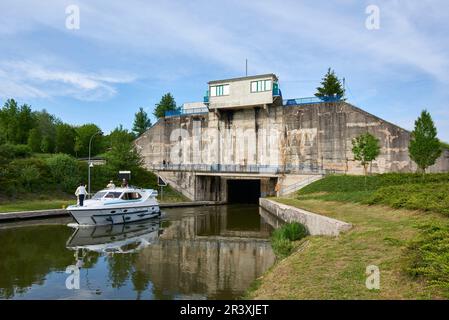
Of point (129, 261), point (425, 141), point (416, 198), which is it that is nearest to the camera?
point (129, 261)

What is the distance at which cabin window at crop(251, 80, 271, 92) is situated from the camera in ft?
170

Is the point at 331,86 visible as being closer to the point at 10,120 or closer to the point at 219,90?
the point at 219,90

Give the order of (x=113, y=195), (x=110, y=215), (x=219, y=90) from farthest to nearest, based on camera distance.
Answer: (x=219, y=90) < (x=113, y=195) < (x=110, y=215)

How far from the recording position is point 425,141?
114ft

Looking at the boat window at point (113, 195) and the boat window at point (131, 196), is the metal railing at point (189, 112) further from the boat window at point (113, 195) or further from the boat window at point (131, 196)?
the boat window at point (113, 195)

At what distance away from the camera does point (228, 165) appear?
178 ft

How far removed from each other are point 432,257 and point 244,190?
54.3m

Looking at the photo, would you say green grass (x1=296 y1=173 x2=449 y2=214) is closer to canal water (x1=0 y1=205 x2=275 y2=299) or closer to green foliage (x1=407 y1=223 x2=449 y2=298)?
green foliage (x1=407 y1=223 x2=449 y2=298)

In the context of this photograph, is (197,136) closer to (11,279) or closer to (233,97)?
(233,97)

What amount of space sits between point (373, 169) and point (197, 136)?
26.9 meters

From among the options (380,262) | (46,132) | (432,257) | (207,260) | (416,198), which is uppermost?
(46,132)

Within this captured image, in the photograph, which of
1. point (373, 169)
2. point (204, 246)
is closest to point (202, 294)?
point (204, 246)

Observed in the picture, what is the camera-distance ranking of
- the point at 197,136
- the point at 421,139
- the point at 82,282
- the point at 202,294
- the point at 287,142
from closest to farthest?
1. the point at 202,294
2. the point at 82,282
3. the point at 421,139
4. the point at 287,142
5. the point at 197,136

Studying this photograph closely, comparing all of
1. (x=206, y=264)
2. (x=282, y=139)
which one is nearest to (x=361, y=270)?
(x=206, y=264)
